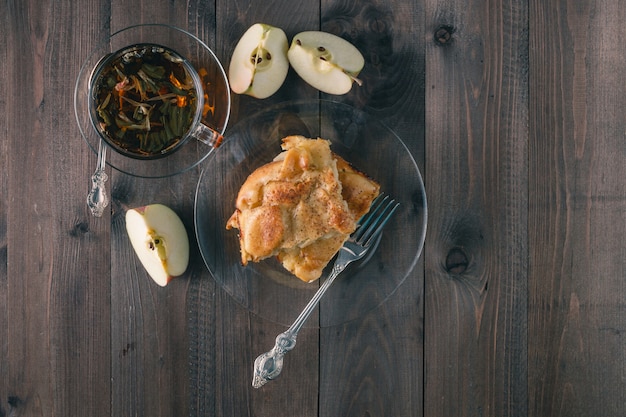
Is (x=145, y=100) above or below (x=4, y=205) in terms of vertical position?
above

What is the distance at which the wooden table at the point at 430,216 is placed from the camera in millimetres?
1503

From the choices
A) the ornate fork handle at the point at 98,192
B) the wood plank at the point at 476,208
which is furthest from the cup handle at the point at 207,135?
the wood plank at the point at 476,208

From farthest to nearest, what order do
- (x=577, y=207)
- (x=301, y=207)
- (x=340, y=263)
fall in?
(x=577, y=207)
(x=340, y=263)
(x=301, y=207)

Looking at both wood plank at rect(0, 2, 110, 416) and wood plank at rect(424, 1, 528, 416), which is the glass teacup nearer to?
wood plank at rect(0, 2, 110, 416)

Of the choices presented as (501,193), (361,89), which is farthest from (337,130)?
(501,193)

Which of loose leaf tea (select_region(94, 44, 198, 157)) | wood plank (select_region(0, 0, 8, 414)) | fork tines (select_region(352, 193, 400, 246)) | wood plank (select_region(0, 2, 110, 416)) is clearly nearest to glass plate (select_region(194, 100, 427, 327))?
fork tines (select_region(352, 193, 400, 246))

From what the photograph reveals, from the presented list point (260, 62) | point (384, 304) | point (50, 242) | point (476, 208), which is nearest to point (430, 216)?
point (476, 208)

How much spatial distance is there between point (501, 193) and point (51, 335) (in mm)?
1216

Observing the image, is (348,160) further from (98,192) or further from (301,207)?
(98,192)

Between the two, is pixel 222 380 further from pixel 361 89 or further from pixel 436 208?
pixel 361 89

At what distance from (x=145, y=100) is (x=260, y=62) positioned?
28 cm

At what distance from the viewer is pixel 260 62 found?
55.8 inches

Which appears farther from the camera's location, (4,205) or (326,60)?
(4,205)

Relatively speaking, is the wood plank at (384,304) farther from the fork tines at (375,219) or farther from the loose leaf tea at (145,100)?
the loose leaf tea at (145,100)
